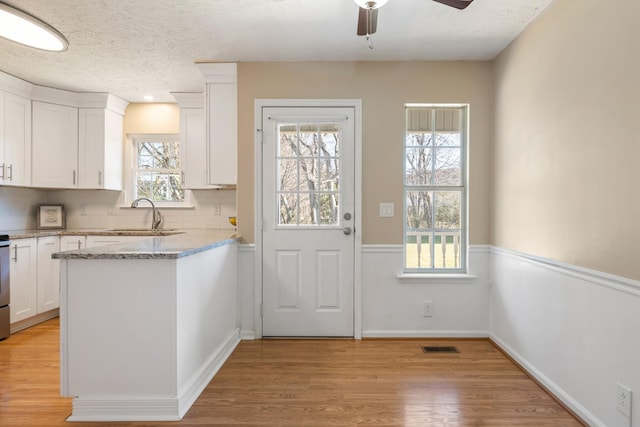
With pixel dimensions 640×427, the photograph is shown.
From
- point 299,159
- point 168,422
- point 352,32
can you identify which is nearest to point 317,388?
point 168,422

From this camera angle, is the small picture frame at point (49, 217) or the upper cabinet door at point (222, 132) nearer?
the upper cabinet door at point (222, 132)

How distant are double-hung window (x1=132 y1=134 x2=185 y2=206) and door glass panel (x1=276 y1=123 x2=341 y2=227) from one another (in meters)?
1.79

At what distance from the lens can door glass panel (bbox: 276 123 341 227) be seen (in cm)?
319

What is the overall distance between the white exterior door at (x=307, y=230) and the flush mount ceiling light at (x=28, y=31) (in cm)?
165

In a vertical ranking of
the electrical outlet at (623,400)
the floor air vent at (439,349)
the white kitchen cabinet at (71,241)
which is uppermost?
the white kitchen cabinet at (71,241)

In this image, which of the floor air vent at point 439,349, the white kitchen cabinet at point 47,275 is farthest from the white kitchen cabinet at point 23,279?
the floor air vent at point 439,349

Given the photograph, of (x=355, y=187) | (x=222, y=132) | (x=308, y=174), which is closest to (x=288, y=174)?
(x=308, y=174)

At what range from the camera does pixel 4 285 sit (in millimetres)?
3152

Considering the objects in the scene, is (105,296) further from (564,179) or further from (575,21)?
(575,21)

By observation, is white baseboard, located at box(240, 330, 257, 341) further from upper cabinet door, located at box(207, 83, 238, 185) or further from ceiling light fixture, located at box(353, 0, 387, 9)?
ceiling light fixture, located at box(353, 0, 387, 9)

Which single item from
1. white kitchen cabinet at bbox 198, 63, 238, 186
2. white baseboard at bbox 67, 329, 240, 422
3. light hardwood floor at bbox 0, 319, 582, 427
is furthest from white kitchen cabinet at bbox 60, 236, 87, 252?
white baseboard at bbox 67, 329, 240, 422

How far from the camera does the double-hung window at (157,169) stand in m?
4.36

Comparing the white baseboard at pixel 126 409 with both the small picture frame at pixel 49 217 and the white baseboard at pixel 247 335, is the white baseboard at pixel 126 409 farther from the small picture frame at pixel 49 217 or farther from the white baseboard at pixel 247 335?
the small picture frame at pixel 49 217

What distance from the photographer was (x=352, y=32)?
2645 mm
